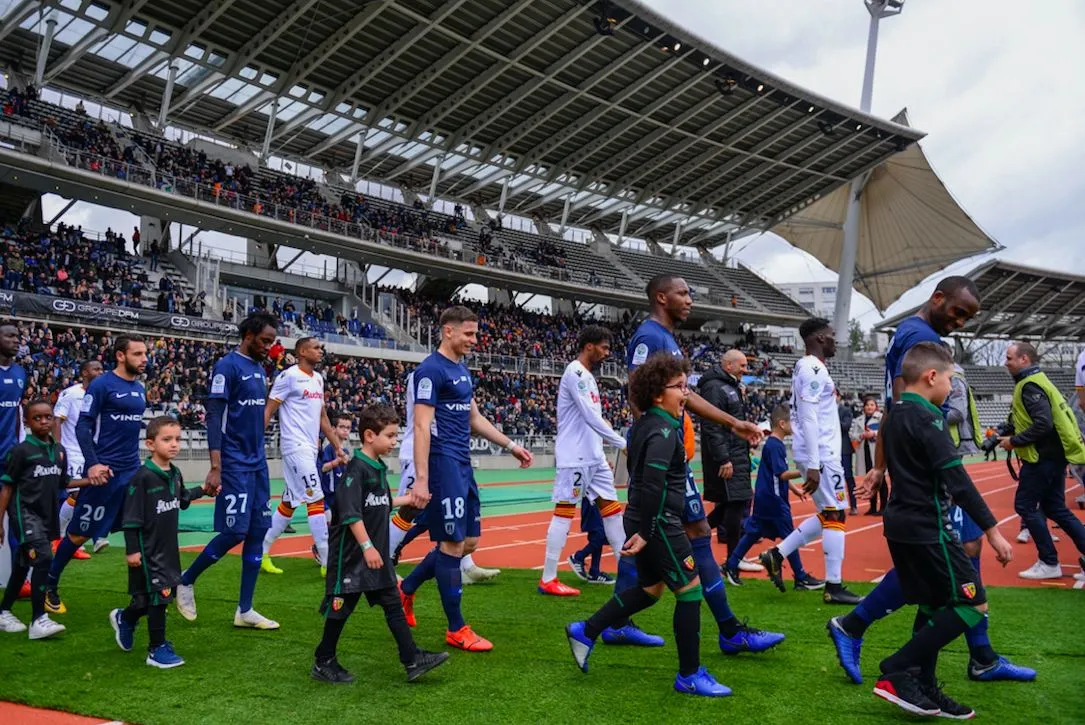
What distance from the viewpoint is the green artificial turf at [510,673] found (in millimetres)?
3939

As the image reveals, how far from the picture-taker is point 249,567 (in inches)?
226

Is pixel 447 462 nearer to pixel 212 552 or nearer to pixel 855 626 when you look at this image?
pixel 212 552

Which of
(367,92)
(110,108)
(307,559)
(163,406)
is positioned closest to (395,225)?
(367,92)

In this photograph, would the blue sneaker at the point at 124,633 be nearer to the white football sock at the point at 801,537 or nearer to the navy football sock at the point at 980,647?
the white football sock at the point at 801,537

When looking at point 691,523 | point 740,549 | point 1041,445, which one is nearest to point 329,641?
point 691,523

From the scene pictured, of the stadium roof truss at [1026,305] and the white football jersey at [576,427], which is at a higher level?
the stadium roof truss at [1026,305]

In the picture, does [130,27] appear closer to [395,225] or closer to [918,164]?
[395,225]

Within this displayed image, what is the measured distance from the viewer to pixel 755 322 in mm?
55281

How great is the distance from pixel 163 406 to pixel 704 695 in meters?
20.2

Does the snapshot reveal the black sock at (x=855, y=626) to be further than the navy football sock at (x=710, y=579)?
No

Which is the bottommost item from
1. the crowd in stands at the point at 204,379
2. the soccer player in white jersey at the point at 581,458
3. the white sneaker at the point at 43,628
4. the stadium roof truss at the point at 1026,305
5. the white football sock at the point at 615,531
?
the white sneaker at the point at 43,628

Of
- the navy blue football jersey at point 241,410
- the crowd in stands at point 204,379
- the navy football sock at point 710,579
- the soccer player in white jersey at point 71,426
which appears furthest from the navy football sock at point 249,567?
the crowd in stands at point 204,379

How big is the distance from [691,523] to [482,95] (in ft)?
115

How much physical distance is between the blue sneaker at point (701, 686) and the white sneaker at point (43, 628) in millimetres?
4036
